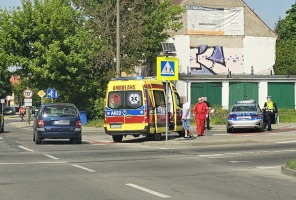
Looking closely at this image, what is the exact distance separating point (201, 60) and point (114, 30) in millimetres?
17992

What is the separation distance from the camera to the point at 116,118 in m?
25.2

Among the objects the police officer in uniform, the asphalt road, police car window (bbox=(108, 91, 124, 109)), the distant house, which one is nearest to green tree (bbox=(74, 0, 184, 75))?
the distant house

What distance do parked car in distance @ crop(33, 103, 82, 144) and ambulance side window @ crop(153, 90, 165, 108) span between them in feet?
10.5

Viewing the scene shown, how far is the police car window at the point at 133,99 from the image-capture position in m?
24.8

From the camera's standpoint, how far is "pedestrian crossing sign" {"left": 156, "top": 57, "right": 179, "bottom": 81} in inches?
940

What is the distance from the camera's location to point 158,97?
25.8m

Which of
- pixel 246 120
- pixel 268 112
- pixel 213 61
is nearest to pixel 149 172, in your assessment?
pixel 246 120

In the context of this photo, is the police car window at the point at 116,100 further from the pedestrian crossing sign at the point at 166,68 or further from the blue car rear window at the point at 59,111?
the pedestrian crossing sign at the point at 166,68

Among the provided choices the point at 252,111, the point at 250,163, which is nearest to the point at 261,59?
the point at 252,111

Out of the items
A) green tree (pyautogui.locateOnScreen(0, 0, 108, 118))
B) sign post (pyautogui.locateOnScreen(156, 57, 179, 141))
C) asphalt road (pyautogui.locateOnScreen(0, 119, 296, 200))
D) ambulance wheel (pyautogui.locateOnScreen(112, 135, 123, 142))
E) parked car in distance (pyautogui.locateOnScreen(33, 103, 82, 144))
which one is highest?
green tree (pyautogui.locateOnScreen(0, 0, 108, 118))

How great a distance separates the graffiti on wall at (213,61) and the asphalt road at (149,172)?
37.6 meters

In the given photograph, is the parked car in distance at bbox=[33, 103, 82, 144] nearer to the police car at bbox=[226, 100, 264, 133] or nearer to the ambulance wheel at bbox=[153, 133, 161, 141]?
the ambulance wheel at bbox=[153, 133, 161, 141]

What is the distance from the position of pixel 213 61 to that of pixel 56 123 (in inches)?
1501

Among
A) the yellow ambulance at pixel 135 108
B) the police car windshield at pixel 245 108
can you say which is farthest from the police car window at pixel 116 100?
the police car windshield at pixel 245 108
